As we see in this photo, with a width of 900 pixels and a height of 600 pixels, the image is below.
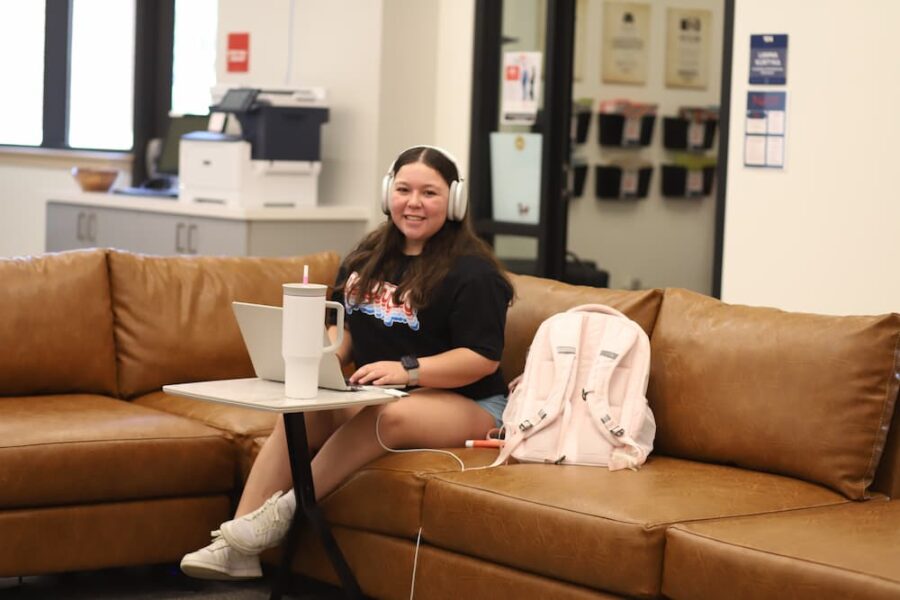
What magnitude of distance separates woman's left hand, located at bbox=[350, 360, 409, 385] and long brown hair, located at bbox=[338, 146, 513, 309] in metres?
0.21

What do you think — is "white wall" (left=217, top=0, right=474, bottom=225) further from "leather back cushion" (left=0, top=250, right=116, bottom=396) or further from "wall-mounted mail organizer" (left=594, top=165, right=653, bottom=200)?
"leather back cushion" (left=0, top=250, right=116, bottom=396)

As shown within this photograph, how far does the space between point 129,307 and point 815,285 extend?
227 cm

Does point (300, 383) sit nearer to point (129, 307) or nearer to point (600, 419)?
point (600, 419)

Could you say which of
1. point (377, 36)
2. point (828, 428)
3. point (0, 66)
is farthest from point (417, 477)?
point (0, 66)

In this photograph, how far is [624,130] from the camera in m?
7.51

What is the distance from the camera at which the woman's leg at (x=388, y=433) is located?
10.4 ft

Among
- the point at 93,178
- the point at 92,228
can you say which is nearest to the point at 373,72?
the point at 92,228

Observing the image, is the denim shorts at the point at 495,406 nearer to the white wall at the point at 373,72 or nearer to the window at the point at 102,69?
the white wall at the point at 373,72

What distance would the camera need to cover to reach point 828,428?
299 centimetres

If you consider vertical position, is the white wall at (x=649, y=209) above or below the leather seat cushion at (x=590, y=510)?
above

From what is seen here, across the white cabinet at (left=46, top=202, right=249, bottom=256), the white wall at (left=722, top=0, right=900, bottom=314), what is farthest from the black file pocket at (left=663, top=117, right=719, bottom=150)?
the white cabinet at (left=46, top=202, right=249, bottom=256)

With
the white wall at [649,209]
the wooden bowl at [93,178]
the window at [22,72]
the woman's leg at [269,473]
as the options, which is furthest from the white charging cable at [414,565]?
the window at [22,72]

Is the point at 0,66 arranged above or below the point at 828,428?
above

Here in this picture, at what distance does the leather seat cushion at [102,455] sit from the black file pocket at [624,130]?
14.3ft
